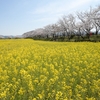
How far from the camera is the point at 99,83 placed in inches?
207

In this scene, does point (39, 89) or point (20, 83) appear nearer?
point (39, 89)

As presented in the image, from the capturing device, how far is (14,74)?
6.40 meters

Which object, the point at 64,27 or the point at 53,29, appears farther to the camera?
the point at 53,29

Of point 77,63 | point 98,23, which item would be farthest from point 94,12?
point 77,63

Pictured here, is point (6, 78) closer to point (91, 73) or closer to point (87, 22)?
point (91, 73)

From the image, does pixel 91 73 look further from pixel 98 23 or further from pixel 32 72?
pixel 98 23

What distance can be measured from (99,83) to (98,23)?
35.2 meters

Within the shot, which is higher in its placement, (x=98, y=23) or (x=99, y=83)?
(x=98, y=23)

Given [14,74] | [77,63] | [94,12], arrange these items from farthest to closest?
[94,12]
[77,63]
[14,74]

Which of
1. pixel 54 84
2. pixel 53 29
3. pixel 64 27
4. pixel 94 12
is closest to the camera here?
pixel 54 84

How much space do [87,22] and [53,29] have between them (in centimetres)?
2369

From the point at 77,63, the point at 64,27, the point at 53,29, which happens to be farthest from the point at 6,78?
the point at 53,29

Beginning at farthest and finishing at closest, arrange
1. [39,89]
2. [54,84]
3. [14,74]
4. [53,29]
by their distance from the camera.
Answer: [53,29] → [14,74] → [54,84] → [39,89]

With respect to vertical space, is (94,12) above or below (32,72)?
above
